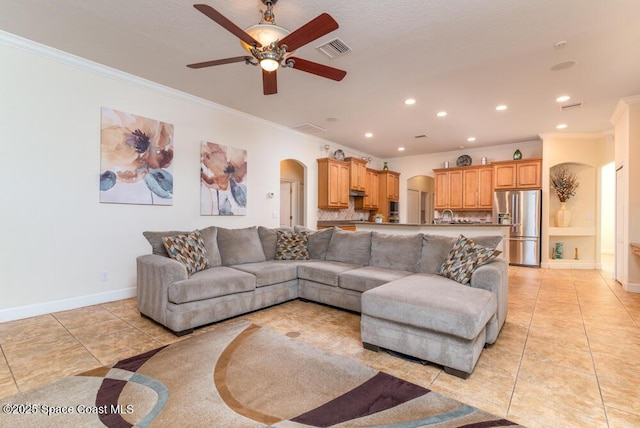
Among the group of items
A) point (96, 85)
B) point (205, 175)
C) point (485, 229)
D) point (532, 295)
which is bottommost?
point (532, 295)

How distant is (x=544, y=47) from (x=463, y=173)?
5057mm

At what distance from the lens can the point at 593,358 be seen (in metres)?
2.39

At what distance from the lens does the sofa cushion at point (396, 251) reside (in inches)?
140

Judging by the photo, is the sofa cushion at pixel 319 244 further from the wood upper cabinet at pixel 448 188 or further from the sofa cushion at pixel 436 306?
the wood upper cabinet at pixel 448 188

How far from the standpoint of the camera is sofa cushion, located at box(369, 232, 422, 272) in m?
3.56

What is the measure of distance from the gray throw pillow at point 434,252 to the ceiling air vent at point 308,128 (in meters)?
3.58

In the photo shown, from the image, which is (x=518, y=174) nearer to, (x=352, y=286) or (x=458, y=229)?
(x=458, y=229)

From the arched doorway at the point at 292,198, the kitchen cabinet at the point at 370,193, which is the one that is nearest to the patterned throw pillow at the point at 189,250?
the arched doorway at the point at 292,198

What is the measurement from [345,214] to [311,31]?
627cm

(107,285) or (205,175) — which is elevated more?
(205,175)

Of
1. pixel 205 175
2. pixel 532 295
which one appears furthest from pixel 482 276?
pixel 205 175

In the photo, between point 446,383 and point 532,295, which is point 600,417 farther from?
point 532,295

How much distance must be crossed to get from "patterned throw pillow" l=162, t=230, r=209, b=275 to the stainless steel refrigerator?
649 cm

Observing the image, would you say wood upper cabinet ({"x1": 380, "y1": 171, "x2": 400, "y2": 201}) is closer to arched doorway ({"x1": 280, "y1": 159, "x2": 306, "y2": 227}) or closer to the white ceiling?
arched doorway ({"x1": 280, "y1": 159, "x2": 306, "y2": 227})
